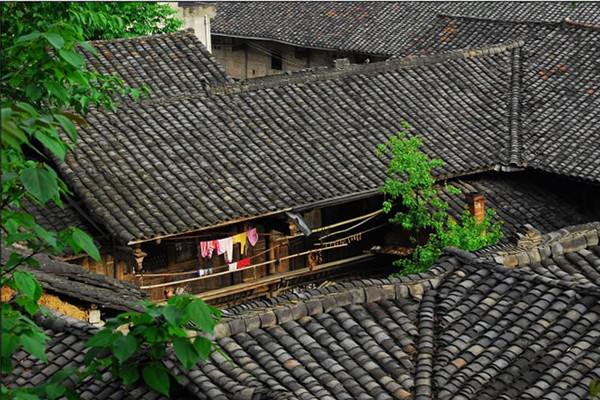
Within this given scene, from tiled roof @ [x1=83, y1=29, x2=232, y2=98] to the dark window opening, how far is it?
13.4m

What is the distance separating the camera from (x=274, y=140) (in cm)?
2345

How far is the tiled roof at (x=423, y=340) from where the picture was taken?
11.4 metres

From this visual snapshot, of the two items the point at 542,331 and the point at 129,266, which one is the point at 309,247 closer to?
the point at 129,266

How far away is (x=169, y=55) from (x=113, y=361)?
17231 mm

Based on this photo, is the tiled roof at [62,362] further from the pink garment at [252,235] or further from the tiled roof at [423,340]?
the pink garment at [252,235]

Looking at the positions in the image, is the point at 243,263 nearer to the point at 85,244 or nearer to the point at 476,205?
the point at 476,205

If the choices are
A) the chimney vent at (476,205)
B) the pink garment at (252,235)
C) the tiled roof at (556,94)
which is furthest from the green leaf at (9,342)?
the tiled roof at (556,94)

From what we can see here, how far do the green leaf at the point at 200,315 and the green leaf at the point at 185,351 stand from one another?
0.25 m

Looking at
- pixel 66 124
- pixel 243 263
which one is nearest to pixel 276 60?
pixel 243 263

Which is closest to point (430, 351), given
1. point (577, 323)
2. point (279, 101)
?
point (577, 323)

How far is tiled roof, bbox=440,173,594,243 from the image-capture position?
77.3 feet

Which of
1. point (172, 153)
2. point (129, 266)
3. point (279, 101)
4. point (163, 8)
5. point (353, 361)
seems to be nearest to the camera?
point (353, 361)

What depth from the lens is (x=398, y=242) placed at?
2361 cm

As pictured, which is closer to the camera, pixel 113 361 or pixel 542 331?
pixel 113 361
